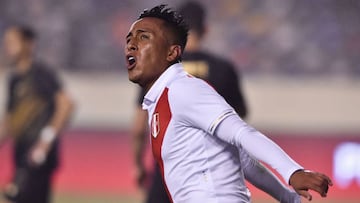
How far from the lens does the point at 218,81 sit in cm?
598

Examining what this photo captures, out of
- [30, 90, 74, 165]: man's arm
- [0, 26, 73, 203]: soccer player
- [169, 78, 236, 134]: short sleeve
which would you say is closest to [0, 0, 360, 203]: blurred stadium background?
[0, 26, 73, 203]: soccer player

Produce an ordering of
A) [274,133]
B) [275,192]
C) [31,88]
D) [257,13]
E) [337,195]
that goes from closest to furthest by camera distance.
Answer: [275,192], [31,88], [337,195], [274,133], [257,13]

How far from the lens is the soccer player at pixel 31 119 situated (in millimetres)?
8094

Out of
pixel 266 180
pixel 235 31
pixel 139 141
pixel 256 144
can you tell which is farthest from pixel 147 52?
pixel 235 31

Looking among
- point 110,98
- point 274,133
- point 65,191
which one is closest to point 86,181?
point 65,191

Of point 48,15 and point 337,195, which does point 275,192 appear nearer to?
point 337,195

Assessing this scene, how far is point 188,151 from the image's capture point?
379cm

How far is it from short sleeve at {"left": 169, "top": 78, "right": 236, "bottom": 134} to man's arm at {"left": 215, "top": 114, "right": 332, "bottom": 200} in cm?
3

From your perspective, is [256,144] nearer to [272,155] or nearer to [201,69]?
[272,155]

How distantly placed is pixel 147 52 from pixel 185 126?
1.08 feet

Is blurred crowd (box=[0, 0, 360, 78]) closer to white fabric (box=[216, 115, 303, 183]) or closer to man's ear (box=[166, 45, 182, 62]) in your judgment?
man's ear (box=[166, 45, 182, 62])

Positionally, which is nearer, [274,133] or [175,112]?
[175,112]

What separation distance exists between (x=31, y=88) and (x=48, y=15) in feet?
16.6

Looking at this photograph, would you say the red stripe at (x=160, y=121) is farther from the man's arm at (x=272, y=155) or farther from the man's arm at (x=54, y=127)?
the man's arm at (x=54, y=127)
